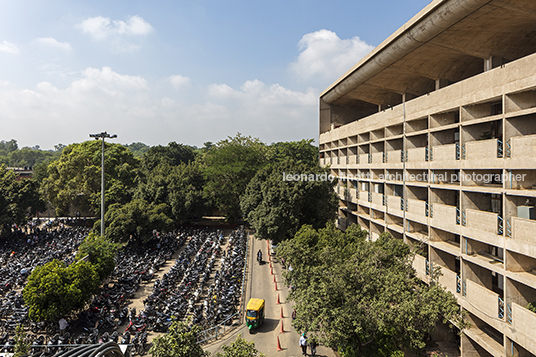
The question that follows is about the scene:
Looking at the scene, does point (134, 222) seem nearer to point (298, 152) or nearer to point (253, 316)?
point (253, 316)

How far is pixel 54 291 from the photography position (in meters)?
14.6

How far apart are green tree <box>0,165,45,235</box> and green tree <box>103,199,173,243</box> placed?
1117cm

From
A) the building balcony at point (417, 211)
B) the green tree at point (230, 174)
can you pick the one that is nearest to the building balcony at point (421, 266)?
the building balcony at point (417, 211)

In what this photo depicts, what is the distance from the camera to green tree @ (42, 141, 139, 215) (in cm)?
3878

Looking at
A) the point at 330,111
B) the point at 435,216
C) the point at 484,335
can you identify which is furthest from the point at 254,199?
the point at 484,335

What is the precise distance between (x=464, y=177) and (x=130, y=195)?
1470 inches

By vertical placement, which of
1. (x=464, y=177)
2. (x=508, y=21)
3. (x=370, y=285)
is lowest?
(x=370, y=285)

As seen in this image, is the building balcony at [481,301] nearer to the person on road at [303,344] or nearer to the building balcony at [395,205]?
the building balcony at [395,205]

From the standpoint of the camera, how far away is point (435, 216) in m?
14.8

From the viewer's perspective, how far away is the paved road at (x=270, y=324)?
14.4 meters

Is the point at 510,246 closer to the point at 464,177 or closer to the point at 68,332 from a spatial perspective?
the point at 464,177

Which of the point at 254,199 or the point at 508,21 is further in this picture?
the point at 254,199

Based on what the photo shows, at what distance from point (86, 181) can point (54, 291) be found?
95.6 feet

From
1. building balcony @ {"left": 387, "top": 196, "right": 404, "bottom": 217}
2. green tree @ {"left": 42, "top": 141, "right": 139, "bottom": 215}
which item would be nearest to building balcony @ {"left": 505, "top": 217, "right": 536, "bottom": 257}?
building balcony @ {"left": 387, "top": 196, "right": 404, "bottom": 217}
